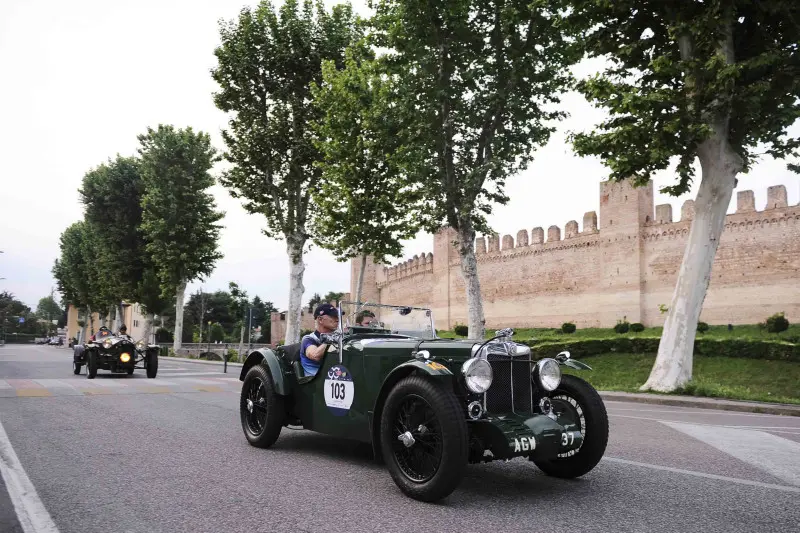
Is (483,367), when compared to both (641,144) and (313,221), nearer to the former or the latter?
(641,144)

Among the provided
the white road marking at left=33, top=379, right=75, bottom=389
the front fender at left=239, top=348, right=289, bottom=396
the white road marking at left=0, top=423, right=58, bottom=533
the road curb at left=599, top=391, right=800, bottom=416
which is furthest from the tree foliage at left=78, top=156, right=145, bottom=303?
the white road marking at left=0, top=423, right=58, bottom=533

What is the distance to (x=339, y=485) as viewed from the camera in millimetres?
4852

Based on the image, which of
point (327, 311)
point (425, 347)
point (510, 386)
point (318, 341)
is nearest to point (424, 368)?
point (425, 347)

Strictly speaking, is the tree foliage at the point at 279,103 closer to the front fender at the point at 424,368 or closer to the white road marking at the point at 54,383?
the white road marking at the point at 54,383

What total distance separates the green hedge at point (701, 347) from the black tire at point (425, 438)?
58.3 feet

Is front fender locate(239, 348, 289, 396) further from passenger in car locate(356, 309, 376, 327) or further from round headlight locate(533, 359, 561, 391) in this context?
round headlight locate(533, 359, 561, 391)

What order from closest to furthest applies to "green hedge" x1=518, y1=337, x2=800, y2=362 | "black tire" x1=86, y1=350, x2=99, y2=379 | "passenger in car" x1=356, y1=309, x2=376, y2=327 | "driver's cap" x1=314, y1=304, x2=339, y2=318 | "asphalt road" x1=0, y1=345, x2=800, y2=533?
"asphalt road" x1=0, y1=345, x2=800, y2=533 → "driver's cap" x1=314, y1=304, x2=339, y2=318 → "passenger in car" x1=356, y1=309, x2=376, y2=327 → "black tire" x1=86, y1=350, x2=99, y2=379 → "green hedge" x1=518, y1=337, x2=800, y2=362

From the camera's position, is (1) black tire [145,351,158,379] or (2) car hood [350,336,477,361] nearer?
(2) car hood [350,336,477,361]

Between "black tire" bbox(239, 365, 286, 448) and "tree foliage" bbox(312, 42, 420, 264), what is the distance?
18.1 meters

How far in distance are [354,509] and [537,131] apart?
18481mm

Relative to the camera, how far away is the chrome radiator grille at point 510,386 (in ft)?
15.6

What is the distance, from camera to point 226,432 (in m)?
7.48

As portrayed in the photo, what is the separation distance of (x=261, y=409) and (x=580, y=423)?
3378 millimetres

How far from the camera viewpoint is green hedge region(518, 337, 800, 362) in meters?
20.2
